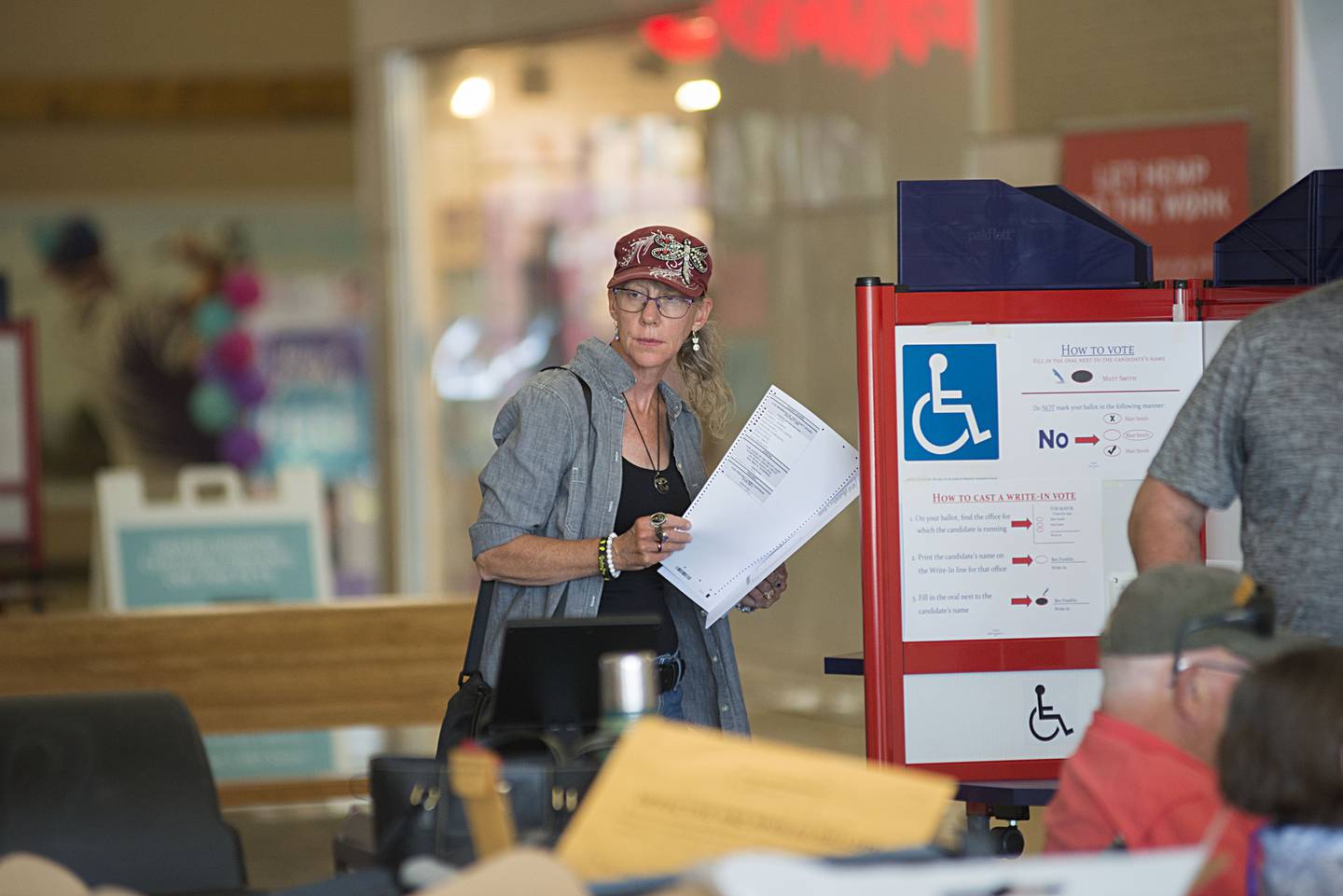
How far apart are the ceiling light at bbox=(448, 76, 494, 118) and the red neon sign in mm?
1240

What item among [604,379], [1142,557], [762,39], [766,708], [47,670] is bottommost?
[766,708]

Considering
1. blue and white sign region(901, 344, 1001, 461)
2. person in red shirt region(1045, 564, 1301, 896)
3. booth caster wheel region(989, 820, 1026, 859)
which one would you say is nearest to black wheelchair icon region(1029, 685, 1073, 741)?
booth caster wheel region(989, 820, 1026, 859)

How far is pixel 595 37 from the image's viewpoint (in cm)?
826

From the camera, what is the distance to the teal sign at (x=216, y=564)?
6.36 meters

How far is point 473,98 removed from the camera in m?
8.92

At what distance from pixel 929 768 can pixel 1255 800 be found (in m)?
1.28

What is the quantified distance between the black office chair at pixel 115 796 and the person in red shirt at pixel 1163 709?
1.34 meters

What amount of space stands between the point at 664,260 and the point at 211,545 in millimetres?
4017

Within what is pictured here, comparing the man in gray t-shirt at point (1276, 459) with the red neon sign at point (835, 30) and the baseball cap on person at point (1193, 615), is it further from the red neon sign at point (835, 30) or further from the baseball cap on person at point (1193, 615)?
the red neon sign at point (835, 30)

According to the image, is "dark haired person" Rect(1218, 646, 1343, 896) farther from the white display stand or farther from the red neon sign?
the white display stand

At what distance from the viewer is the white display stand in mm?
6348

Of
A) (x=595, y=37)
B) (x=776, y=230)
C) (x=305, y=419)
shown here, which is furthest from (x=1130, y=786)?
(x=305, y=419)

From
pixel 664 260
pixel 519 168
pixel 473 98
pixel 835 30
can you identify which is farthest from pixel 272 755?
pixel 473 98

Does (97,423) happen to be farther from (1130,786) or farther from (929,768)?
(1130,786)
